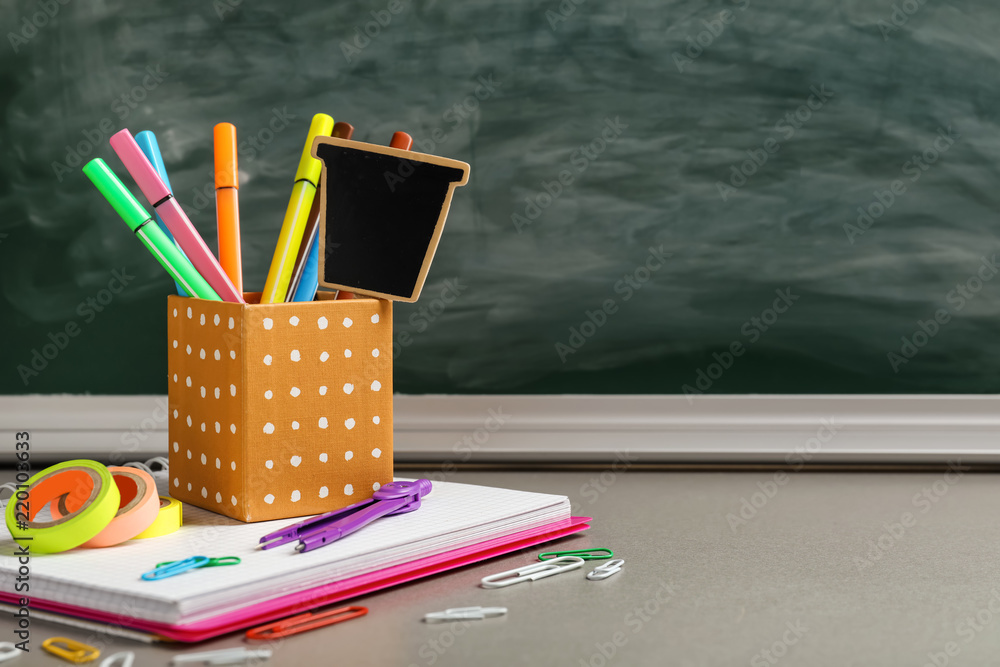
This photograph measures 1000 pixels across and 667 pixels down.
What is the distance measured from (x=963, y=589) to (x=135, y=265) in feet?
2.48

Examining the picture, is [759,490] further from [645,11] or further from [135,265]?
[135,265]

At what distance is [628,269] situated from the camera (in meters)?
0.90

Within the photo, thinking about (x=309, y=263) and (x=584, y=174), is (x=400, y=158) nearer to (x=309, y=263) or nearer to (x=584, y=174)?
(x=309, y=263)

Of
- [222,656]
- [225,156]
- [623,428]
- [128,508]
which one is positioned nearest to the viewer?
[222,656]

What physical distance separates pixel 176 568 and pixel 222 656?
0.23ft

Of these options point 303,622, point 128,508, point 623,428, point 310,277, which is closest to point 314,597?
point 303,622

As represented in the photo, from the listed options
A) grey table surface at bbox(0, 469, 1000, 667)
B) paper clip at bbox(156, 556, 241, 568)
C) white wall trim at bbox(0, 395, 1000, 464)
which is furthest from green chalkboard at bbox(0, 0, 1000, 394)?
paper clip at bbox(156, 556, 241, 568)

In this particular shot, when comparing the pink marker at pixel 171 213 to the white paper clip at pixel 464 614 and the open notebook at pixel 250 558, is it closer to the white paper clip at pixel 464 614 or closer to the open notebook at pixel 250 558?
the open notebook at pixel 250 558

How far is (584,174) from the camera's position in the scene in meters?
0.90

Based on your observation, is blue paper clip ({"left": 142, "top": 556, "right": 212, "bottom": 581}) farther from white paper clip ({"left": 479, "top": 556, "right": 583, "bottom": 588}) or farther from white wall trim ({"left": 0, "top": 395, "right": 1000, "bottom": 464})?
white wall trim ({"left": 0, "top": 395, "right": 1000, "bottom": 464})

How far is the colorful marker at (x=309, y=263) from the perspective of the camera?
63 centimetres

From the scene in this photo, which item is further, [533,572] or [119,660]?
[533,572]

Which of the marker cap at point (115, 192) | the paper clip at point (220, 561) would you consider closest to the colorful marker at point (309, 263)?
the marker cap at point (115, 192)

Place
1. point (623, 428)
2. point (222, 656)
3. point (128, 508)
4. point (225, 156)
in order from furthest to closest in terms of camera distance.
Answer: point (623, 428) → point (225, 156) → point (128, 508) → point (222, 656)
